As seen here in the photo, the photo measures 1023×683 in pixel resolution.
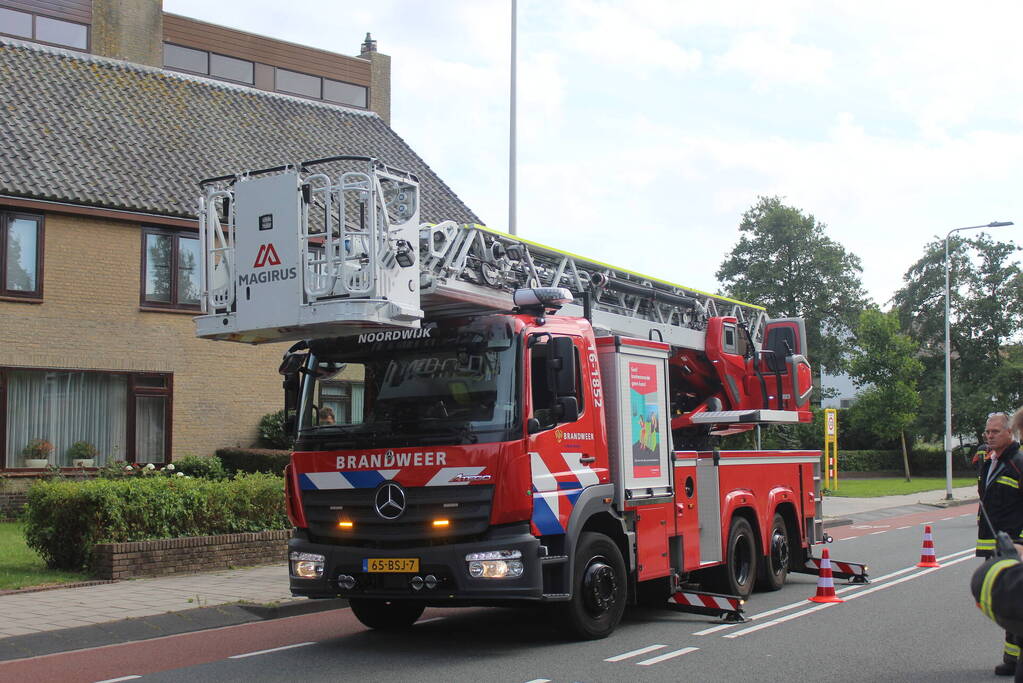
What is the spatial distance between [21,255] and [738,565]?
48.7 ft

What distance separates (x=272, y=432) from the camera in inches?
917

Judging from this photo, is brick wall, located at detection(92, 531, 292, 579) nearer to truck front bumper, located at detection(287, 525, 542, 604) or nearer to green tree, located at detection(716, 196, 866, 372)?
truck front bumper, located at detection(287, 525, 542, 604)

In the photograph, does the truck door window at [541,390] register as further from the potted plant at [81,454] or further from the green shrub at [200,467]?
the potted plant at [81,454]

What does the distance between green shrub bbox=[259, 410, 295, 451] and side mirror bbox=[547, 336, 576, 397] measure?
15.3 m

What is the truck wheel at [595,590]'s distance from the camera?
29.4ft

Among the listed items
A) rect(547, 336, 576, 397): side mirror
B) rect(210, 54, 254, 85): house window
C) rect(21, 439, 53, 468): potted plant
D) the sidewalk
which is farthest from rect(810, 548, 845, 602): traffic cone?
rect(210, 54, 254, 85): house window

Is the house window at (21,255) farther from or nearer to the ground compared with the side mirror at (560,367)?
farther from the ground

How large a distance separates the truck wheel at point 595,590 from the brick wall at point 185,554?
6.16 m

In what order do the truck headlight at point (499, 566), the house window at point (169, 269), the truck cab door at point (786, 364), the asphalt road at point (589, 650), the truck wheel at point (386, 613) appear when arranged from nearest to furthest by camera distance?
the asphalt road at point (589, 650), the truck headlight at point (499, 566), the truck wheel at point (386, 613), the truck cab door at point (786, 364), the house window at point (169, 269)

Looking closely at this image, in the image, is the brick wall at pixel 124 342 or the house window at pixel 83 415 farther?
the brick wall at pixel 124 342

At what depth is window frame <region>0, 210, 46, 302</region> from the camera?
792 inches

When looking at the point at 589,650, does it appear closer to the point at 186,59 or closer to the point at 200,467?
the point at 200,467

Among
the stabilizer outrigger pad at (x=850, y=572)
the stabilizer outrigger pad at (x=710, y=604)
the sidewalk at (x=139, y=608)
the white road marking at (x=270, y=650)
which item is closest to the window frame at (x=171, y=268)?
the sidewalk at (x=139, y=608)

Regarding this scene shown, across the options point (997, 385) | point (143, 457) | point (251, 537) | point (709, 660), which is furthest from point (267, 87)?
point (997, 385)
